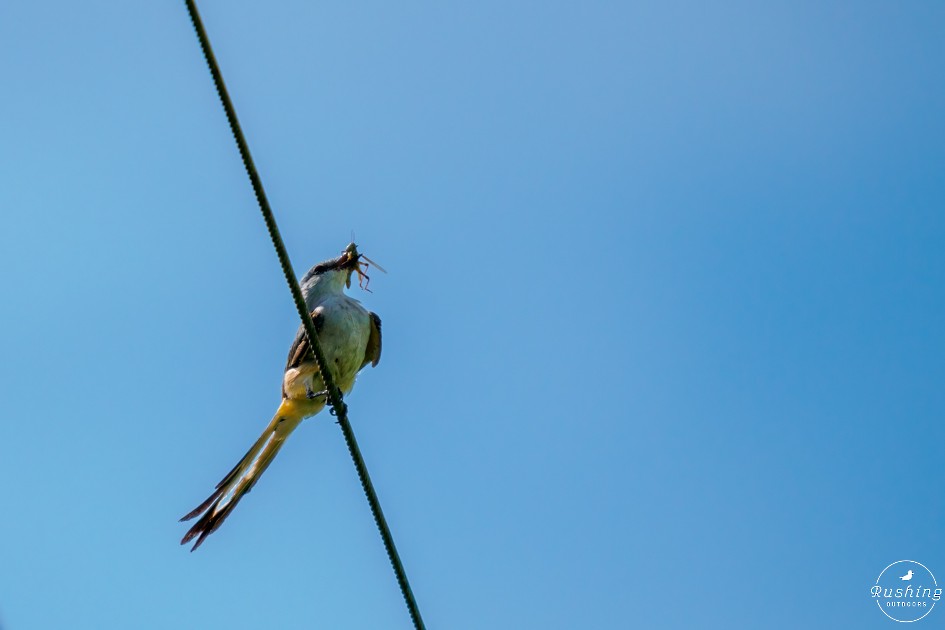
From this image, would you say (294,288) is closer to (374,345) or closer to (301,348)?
(301,348)

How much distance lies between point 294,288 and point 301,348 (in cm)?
304

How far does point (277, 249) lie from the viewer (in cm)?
349

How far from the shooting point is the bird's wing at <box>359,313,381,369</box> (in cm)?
719

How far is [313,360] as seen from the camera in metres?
6.60

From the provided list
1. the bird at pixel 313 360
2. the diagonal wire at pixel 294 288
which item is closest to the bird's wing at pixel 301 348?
the bird at pixel 313 360

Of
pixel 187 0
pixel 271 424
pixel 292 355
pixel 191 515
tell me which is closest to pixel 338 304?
pixel 292 355

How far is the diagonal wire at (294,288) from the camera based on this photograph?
2916mm

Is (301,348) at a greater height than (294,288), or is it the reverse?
(301,348)

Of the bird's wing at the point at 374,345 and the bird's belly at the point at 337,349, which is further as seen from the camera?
the bird's wing at the point at 374,345

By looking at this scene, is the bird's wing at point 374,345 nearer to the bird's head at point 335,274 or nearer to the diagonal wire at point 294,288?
the bird's head at point 335,274

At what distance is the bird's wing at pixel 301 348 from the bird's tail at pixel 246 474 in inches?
11.6

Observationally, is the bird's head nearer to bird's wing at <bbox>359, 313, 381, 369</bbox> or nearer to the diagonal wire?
bird's wing at <bbox>359, 313, 381, 369</bbox>

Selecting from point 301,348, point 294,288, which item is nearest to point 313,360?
point 301,348

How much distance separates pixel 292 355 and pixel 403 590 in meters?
3.28
